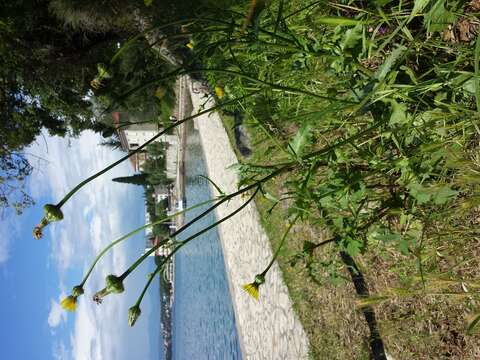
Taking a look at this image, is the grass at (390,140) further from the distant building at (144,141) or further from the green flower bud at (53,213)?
the distant building at (144,141)

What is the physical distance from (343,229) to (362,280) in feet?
3.09

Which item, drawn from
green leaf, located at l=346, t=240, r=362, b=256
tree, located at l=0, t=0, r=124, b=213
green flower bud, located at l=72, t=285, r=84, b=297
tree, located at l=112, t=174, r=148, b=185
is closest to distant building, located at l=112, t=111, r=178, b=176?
tree, located at l=112, t=174, r=148, b=185

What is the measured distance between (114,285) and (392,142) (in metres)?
1.46

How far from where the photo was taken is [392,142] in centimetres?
207

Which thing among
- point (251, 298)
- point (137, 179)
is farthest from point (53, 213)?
point (137, 179)

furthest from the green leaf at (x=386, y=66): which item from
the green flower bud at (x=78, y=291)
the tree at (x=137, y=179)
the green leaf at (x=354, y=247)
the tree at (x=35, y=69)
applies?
the tree at (x=137, y=179)

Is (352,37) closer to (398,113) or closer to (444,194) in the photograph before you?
(398,113)

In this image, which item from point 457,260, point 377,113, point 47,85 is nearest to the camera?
point 377,113

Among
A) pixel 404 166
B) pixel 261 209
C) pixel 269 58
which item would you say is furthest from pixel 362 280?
pixel 261 209

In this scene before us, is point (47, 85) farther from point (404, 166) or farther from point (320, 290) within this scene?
point (404, 166)

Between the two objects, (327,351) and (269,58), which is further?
(327,351)

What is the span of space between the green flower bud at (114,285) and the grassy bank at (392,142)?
25.8 inches

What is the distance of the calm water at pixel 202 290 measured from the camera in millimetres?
9219

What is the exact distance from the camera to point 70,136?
11508 mm
